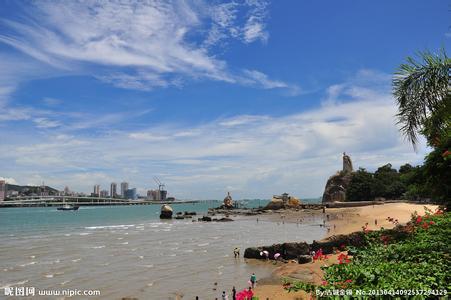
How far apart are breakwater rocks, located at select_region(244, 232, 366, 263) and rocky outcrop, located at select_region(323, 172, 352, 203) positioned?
9562 centimetres

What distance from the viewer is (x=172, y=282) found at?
881 inches

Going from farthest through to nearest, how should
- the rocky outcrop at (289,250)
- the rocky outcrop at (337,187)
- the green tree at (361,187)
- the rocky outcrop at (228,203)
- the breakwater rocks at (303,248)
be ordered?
1. the rocky outcrop at (228,203)
2. the rocky outcrop at (337,187)
3. the green tree at (361,187)
4. the rocky outcrop at (289,250)
5. the breakwater rocks at (303,248)

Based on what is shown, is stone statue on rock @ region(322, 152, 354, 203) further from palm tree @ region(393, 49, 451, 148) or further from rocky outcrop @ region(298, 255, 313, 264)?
palm tree @ region(393, 49, 451, 148)

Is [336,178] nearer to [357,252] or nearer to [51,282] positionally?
[51,282]

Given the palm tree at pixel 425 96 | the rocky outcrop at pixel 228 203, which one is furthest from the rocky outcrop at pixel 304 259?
the rocky outcrop at pixel 228 203

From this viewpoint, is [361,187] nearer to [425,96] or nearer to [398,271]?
[425,96]

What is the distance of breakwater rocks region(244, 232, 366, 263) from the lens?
25.0 metres

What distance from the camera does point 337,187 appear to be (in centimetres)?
12162

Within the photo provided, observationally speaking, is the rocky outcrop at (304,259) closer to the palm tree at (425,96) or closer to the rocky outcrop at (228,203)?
the palm tree at (425,96)

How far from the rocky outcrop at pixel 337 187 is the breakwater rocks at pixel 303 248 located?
314 feet

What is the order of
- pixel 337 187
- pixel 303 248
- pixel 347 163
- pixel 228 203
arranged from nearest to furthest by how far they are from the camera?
pixel 303 248 < pixel 337 187 < pixel 347 163 < pixel 228 203

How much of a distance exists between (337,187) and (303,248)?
99190mm

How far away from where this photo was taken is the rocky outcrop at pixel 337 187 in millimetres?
119562

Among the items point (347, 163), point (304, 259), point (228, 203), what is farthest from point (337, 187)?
point (304, 259)
